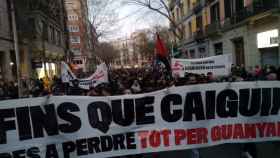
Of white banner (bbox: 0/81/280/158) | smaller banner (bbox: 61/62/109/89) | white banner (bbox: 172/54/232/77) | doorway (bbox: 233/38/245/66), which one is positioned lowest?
white banner (bbox: 0/81/280/158)

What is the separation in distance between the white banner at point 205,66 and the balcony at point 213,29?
20453 mm

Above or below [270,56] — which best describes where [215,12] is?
above

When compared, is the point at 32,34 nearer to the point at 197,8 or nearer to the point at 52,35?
the point at 52,35

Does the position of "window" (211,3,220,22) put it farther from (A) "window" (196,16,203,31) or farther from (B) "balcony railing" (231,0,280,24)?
(B) "balcony railing" (231,0,280,24)

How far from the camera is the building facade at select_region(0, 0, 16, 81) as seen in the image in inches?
983

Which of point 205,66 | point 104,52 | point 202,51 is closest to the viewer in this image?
point 205,66

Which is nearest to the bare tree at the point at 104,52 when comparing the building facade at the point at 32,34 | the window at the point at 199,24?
the window at the point at 199,24

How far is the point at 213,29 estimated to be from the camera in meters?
32.3

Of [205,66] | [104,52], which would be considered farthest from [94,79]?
[104,52]

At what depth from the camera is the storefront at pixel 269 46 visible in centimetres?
2085

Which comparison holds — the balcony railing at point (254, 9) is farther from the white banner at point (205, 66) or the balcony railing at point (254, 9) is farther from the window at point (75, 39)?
the window at point (75, 39)

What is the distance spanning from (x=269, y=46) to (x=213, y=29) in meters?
11.1

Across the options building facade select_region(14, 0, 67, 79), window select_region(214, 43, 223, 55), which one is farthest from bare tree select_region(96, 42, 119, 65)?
window select_region(214, 43, 223, 55)

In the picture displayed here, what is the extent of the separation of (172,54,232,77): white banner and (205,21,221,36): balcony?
67.1 ft
